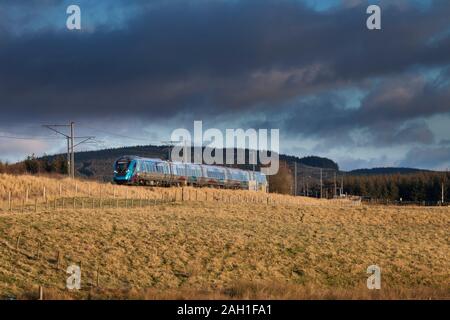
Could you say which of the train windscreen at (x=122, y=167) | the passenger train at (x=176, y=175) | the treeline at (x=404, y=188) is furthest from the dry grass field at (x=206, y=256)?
the treeline at (x=404, y=188)

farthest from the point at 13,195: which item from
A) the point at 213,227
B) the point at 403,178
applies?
the point at 403,178

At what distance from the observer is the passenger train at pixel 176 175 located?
6328 centimetres

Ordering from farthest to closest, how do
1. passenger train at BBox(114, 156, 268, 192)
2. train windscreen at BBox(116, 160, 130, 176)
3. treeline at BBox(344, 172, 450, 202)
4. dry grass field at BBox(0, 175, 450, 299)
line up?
treeline at BBox(344, 172, 450, 202), passenger train at BBox(114, 156, 268, 192), train windscreen at BBox(116, 160, 130, 176), dry grass field at BBox(0, 175, 450, 299)

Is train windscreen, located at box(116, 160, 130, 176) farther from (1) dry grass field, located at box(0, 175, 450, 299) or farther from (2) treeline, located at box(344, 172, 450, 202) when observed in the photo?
(2) treeline, located at box(344, 172, 450, 202)

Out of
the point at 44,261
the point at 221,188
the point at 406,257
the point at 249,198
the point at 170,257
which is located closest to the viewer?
the point at 44,261

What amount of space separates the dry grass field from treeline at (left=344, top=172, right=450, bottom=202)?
10991cm

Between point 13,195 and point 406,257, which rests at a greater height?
point 13,195

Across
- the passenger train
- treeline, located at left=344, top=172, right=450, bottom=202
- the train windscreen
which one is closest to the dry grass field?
the train windscreen

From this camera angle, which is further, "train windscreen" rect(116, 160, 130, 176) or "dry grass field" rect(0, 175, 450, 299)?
"train windscreen" rect(116, 160, 130, 176)

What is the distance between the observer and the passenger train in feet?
208

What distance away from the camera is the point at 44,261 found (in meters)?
25.8
